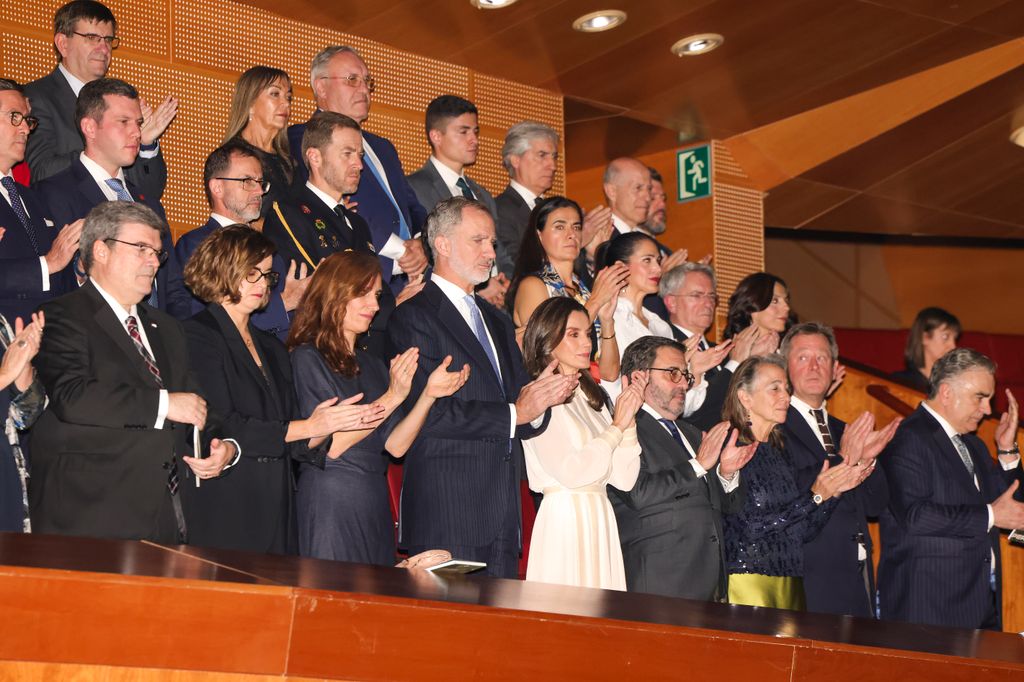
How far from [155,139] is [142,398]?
160 centimetres

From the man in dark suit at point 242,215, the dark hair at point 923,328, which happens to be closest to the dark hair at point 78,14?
the man in dark suit at point 242,215

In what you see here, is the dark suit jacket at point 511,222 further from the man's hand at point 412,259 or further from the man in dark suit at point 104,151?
the man in dark suit at point 104,151

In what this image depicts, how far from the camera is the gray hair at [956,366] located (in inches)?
199

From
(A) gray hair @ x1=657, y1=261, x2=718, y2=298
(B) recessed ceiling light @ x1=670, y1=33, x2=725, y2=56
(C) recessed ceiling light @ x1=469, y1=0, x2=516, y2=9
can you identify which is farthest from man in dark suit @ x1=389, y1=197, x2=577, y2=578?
(B) recessed ceiling light @ x1=670, y1=33, x2=725, y2=56

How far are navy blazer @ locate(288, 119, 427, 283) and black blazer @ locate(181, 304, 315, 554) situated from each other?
118 cm

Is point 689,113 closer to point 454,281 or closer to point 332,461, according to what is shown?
point 454,281

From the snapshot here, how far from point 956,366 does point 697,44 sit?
9.07 ft

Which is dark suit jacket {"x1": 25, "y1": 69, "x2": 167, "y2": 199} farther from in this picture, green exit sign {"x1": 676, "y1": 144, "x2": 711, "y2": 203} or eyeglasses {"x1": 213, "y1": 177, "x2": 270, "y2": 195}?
green exit sign {"x1": 676, "y1": 144, "x2": 711, "y2": 203}

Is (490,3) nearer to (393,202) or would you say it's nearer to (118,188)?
(393,202)

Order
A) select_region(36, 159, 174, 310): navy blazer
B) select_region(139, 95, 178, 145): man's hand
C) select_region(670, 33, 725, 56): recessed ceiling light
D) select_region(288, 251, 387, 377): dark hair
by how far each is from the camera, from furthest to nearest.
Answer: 1. select_region(670, 33, 725, 56): recessed ceiling light
2. select_region(139, 95, 178, 145): man's hand
3. select_region(36, 159, 174, 310): navy blazer
4. select_region(288, 251, 387, 377): dark hair

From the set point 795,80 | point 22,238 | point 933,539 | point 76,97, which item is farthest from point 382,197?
point 795,80

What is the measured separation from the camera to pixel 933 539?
480cm

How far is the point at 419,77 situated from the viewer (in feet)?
22.2

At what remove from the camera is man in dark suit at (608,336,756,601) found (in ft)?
13.6
